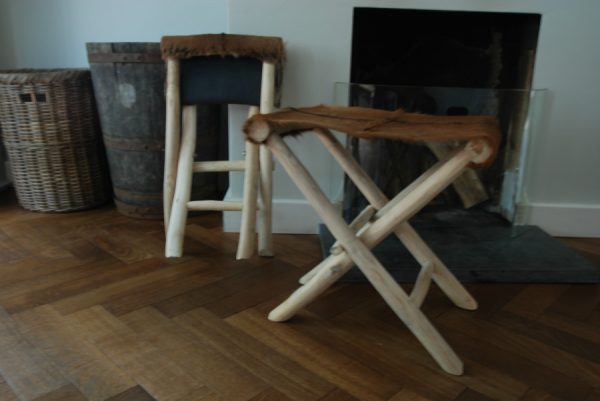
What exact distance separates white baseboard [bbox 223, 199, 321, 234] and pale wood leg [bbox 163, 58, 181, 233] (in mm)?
238

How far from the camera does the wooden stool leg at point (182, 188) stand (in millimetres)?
1356

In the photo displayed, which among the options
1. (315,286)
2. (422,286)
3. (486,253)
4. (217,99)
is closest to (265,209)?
(217,99)

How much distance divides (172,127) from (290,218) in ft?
1.61

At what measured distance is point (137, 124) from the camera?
1597 millimetres

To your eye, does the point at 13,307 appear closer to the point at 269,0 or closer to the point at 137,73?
the point at 137,73

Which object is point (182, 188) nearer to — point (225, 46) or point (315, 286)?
point (225, 46)

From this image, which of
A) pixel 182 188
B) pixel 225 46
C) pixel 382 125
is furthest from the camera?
pixel 182 188

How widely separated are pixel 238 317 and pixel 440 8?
1.07 m

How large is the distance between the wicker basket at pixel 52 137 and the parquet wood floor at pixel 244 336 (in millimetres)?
355

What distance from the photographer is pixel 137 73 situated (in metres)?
1.53

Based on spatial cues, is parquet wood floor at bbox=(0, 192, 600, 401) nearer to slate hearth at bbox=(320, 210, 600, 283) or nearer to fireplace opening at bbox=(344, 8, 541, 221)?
slate hearth at bbox=(320, 210, 600, 283)

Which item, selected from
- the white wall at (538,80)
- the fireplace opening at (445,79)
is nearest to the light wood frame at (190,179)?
the white wall at (538,80)

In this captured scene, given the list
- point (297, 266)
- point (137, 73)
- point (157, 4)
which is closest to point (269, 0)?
point (137, 73)

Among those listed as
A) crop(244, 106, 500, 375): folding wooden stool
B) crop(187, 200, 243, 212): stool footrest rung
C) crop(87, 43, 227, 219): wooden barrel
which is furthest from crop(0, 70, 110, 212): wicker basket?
crop(244, 106, 500, 375): folding wooden stool
